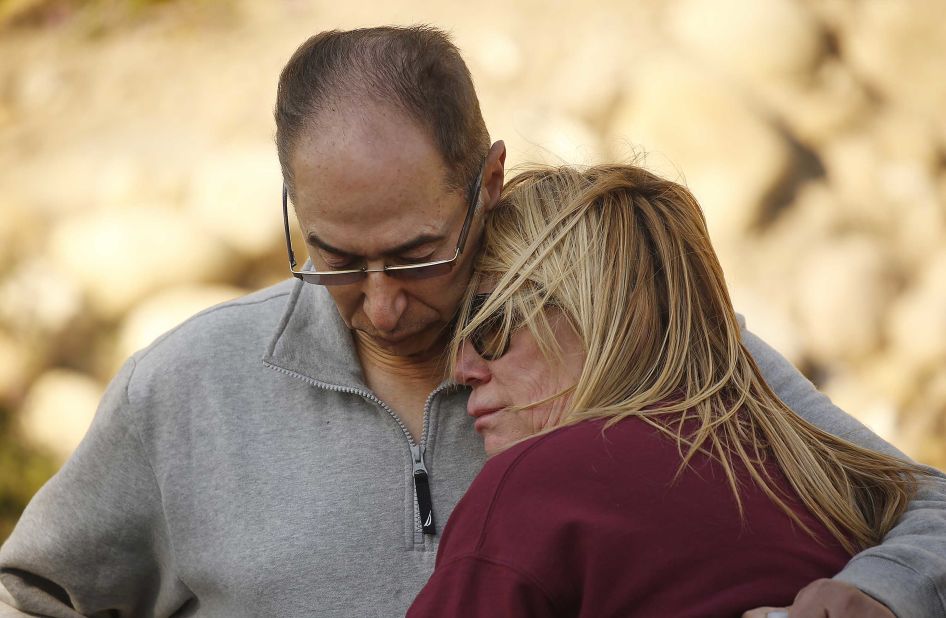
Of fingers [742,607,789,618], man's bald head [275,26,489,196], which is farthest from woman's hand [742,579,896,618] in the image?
man's bald head [275,26,489,196]

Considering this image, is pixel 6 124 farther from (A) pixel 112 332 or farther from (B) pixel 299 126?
(B) pixel 299 126

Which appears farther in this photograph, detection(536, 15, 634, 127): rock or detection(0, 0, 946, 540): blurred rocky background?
detection(536, 15, 634, 127): rock

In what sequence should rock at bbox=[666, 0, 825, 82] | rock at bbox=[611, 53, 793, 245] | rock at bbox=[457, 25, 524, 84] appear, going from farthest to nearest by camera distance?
rock at bbox=[666, 0, 825, 82] → rock at bbox=[457, 25, 524, 84] → rock at bbox=[611, 53, 793, 245]

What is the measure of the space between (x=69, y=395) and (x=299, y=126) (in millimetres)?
3173

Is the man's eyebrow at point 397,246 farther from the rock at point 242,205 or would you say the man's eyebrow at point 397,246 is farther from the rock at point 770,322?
the rock at point 770,322

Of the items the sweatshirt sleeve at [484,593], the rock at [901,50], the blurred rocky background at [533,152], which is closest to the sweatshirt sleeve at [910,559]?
the sweatshirt sleeve at [484,593]

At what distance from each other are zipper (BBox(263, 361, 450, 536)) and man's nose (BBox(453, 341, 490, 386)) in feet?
0.35

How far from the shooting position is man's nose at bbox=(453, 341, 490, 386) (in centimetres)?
194

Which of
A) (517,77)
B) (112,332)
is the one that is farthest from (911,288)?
(112,332)

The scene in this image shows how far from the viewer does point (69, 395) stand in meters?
4.60

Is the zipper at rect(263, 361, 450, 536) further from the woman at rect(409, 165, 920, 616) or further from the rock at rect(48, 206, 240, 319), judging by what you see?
the rock at rect(48, 206, 240, 319)

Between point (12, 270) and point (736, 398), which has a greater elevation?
point (736, 398)

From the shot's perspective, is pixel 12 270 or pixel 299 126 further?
pixel 12 270

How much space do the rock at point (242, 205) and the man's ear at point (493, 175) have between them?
2997 mm
